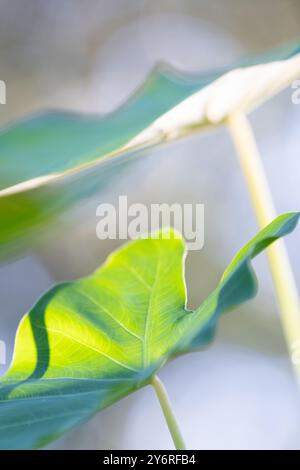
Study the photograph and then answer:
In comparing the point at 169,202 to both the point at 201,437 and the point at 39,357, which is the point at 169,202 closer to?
the point at 201,437

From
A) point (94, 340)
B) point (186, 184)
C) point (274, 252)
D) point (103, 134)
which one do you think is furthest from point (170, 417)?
point (186, 184)

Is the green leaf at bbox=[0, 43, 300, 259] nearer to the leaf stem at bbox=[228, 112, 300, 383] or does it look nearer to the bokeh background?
the leaf stem at bbox=[228, 112, 300, 383]

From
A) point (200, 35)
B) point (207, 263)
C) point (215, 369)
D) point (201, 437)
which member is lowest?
point (201, 437)

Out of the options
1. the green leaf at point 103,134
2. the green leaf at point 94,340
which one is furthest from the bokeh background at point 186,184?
the green leaf at point 94,340

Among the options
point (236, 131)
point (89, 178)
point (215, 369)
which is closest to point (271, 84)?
point (236, 131)

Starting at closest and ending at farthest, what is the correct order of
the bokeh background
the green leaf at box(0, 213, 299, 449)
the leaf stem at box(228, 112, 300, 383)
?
1. the green leaf at box(0, 213, 299, 449)
2. the leaf stem at box(228, 112, 300, 383)
3. the bokeh background

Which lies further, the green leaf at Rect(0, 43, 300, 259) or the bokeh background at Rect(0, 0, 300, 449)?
the bokeh background at Rect(0, 0, 300, 449)

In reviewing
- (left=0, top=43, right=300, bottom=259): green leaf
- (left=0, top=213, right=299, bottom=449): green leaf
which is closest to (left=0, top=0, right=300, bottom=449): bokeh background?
Answer: (left=0, top=43, right=300, bottom=259): green leaf
